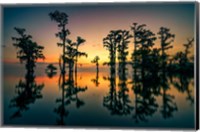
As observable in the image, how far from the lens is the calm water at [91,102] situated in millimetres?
4227

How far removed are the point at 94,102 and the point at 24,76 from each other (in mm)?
796

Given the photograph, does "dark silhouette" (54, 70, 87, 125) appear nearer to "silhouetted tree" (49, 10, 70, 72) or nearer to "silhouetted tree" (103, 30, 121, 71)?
"silhouetted tree" (49, 10, 70, 72)

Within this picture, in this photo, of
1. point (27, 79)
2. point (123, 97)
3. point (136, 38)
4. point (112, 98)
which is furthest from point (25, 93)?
point (136, 38)

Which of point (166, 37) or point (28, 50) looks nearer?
point (166, 37)

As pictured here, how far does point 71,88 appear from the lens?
4387 mm

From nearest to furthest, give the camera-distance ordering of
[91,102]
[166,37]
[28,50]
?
[166,37], [91,102], [28,50]

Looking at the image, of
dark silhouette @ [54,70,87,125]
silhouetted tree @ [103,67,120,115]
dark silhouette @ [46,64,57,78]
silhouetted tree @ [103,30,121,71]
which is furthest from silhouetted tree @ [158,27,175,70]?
dark silhouette @ [46,64,57,78]

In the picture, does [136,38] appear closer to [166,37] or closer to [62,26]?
[166,37]

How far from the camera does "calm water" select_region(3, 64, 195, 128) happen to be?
423 centimetres

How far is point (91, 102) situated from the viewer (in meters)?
4.34

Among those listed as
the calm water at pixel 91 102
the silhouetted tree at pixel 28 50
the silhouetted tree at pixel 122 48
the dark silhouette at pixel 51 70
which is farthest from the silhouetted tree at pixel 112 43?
the silhouetted tree at pixel 28 50

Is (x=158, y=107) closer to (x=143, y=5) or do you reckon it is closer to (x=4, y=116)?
(x=143, y=5)

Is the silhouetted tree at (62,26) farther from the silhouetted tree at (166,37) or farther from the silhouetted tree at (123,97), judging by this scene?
the silhouetted tree at (166,37)

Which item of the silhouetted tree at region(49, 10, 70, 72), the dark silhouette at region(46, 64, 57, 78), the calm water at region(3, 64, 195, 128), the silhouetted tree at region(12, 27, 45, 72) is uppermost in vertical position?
the silhouetted tree at region(49, 10, 70, 72)
